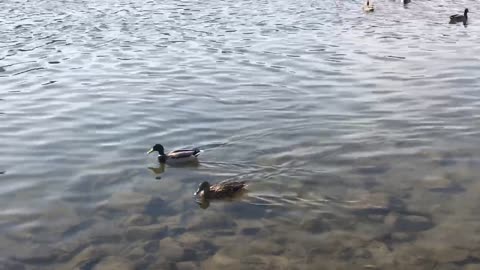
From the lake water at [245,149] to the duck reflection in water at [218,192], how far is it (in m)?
0.14

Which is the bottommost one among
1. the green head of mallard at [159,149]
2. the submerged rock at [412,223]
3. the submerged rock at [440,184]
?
the submerged rock at [440,184]

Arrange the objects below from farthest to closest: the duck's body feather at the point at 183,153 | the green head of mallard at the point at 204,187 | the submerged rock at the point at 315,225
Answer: the duck's body feather at the point at 183,153 < the green head of mallard at the point at 204,187 < the submerged rock at the point at 315,225

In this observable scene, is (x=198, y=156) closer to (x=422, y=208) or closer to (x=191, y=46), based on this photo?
(x=422, y=208)

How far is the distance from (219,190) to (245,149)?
9.07 ft

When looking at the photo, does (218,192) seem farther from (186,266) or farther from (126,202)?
(186,266)

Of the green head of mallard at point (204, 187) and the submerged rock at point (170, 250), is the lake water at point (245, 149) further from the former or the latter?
the green head of mallard at point (204, 187)

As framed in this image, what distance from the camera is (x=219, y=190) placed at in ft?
38.4

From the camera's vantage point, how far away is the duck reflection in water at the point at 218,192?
11656 mm

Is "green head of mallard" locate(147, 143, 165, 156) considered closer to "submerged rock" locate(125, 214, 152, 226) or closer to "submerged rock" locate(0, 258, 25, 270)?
"submerged rock" locate(125, 214, 152, 226)

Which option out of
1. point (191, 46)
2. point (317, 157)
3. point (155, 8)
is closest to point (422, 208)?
point (317, 157)

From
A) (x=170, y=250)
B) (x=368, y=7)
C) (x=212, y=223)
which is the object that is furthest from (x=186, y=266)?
(x=368, y=7)

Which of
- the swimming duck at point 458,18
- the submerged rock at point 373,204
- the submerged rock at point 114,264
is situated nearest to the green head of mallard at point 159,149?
the submerged rock at point 114,264

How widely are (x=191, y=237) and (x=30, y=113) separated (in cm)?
919

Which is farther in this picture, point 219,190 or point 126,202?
point 126,202
